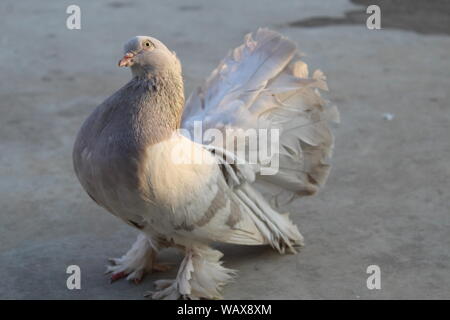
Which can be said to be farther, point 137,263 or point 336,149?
point 336,149

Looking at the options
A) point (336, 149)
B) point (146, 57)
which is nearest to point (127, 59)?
point (146, 57)

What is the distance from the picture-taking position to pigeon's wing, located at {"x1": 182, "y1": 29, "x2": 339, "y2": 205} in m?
4.65

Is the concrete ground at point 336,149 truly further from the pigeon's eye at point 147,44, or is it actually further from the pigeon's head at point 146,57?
the pigeon's eye at point 147,44

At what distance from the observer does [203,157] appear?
13.5ft

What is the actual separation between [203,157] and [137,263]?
80 cm

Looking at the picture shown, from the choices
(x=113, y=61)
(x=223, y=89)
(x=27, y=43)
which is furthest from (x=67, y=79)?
(x=223, y=89)

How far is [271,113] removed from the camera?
4703 mm

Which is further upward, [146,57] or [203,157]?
[146,57]

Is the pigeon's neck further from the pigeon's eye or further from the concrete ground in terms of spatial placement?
the concrete ground

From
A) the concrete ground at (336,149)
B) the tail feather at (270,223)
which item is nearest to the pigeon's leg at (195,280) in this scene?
the concrete ground at (336,149)

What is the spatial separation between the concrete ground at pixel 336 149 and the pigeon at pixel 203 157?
23 centimetres

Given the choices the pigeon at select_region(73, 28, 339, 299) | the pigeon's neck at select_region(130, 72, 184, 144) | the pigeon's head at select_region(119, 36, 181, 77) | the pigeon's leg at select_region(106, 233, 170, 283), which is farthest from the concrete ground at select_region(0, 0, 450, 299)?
the pigeon's head at select_region(119, 36, 181, 77)

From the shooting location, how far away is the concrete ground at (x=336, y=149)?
4.52 metres

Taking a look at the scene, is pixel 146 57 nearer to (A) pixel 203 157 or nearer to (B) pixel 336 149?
(A) pixel 203 157
